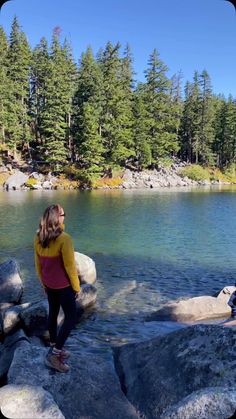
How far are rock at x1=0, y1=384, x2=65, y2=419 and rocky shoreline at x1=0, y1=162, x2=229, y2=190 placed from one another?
47.7m

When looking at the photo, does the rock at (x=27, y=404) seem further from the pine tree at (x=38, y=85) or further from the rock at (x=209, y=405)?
the pine tree at (x=38, y=85)

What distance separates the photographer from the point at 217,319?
366 inches

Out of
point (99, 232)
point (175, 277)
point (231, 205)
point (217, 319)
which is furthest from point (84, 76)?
point (217, 319)

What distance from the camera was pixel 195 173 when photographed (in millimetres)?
71250

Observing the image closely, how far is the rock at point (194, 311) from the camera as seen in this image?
9.40 m

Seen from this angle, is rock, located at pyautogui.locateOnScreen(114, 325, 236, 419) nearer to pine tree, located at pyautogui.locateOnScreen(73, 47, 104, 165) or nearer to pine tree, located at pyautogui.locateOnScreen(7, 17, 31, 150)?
pine tree, located at pyautogui.locateOnScreen(73, 47, 104, 165)

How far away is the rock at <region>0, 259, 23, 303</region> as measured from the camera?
33.3ft

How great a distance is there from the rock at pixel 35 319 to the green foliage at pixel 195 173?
64626 mm

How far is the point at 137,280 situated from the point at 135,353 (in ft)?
22.8

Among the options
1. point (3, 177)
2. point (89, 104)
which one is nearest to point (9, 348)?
point (3, 177)

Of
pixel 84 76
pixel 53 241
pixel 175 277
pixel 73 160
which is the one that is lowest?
pixel 175 277

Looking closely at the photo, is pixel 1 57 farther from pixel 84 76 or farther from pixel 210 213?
pixel 210 213

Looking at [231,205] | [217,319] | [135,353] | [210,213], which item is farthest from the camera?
[231,205]

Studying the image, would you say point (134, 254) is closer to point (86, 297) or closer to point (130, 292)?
point (130, 292)
